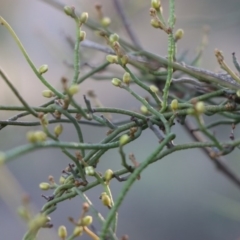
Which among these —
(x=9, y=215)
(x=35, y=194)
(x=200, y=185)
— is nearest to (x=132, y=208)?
(x=200, y=185)

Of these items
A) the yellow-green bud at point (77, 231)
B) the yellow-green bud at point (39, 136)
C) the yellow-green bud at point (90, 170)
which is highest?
the yellow-green bud at point (39, 136)

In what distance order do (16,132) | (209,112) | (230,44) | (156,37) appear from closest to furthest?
1. (209,112)
2. (16,132)
3. (230,44)
4. (156,37)

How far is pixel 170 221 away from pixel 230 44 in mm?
1562

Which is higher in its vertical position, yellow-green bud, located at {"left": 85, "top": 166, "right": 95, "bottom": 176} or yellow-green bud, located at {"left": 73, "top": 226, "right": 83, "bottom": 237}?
yellow-green bud, located at {"left": 85, "top": 166, "right": 95, "bottom": 176}

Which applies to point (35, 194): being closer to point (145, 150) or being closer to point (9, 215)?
point (9, 215)

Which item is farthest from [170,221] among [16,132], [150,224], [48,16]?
[48,16]

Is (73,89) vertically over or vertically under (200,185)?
over

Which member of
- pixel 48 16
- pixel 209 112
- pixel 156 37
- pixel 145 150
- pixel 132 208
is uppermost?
pixel 48 16

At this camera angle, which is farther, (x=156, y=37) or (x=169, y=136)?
(x=156, y=37)

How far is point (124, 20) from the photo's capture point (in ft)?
2.59

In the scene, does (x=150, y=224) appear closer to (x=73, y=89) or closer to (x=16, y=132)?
(x=16, y=132)

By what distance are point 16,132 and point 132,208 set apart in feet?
4.56

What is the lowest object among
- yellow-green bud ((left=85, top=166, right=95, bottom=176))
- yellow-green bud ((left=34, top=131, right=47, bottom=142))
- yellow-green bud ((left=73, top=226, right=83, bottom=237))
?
yellow-green bud ((left=73, top=226, right=83, bottom=237))

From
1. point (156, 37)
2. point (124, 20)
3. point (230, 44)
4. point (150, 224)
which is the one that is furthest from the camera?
point (156, 37)
